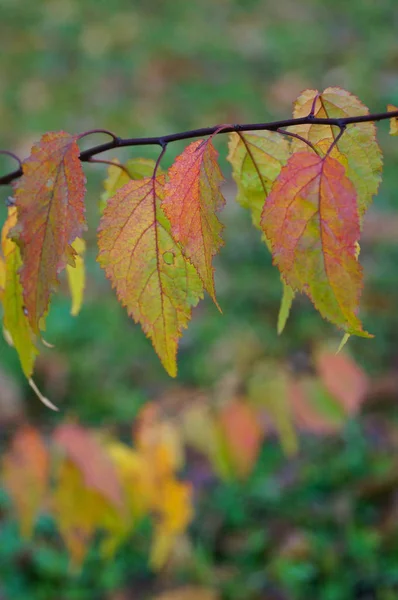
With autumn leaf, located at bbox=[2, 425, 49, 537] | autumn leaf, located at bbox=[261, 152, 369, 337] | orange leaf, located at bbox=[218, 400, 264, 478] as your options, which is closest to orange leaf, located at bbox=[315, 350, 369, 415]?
orange leaf, located at bbox=[218, 400, 264, 478]

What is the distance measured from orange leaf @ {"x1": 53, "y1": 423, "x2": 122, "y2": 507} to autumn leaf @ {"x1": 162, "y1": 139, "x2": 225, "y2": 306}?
0.98 m

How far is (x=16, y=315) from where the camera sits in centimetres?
81

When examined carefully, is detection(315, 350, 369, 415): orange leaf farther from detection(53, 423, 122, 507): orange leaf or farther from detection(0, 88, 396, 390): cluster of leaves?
detection(0, 88, 396, 390): cluster of leaves

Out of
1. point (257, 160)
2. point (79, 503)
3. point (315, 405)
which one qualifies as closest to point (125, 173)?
point (257, 160)

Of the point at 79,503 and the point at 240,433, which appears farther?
the point at 240,433

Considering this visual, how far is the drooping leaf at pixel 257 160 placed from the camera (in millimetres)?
789

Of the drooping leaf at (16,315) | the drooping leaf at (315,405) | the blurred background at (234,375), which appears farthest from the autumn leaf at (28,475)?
the drooping leaf at (16,315)

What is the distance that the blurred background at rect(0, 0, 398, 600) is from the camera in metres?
2.11

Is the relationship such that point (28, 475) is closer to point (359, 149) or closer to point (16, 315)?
point (16, 315)

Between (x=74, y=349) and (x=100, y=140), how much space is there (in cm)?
185

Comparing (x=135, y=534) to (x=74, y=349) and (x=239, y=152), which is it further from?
(x=239, y=152)

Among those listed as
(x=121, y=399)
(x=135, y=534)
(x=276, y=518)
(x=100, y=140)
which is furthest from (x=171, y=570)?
(x=100, y=140)

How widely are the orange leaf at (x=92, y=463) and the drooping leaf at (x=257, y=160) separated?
0.85 m

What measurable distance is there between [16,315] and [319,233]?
384 mm
